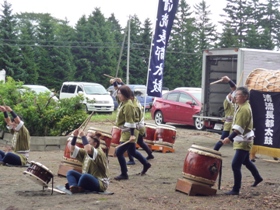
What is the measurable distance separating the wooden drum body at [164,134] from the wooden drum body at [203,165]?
541 cm

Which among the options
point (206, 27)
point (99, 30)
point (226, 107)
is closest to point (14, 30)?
point (99, 30)

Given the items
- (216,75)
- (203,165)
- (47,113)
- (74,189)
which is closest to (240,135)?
(203,165)

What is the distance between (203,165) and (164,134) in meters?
5.61

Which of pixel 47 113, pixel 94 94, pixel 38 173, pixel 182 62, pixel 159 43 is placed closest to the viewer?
pixel 38 173

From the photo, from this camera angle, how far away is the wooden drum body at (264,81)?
12359 millimetres

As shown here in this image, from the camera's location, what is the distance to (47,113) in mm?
13648

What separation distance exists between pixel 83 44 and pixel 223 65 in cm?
3233

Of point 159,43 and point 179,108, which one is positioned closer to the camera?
point 159,43

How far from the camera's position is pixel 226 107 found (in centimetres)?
1292

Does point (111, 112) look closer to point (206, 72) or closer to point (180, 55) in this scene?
point (206, 72)

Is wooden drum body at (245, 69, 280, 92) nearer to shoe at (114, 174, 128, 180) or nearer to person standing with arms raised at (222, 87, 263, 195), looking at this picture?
person standing with arms raised at (222, 87, 263, 195)

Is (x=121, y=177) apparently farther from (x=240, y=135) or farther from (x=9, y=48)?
(x=9, y=48)

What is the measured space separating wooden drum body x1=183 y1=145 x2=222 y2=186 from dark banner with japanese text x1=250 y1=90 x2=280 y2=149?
4.10 m

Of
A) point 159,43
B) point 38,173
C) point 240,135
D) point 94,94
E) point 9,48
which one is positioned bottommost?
point 38,173
